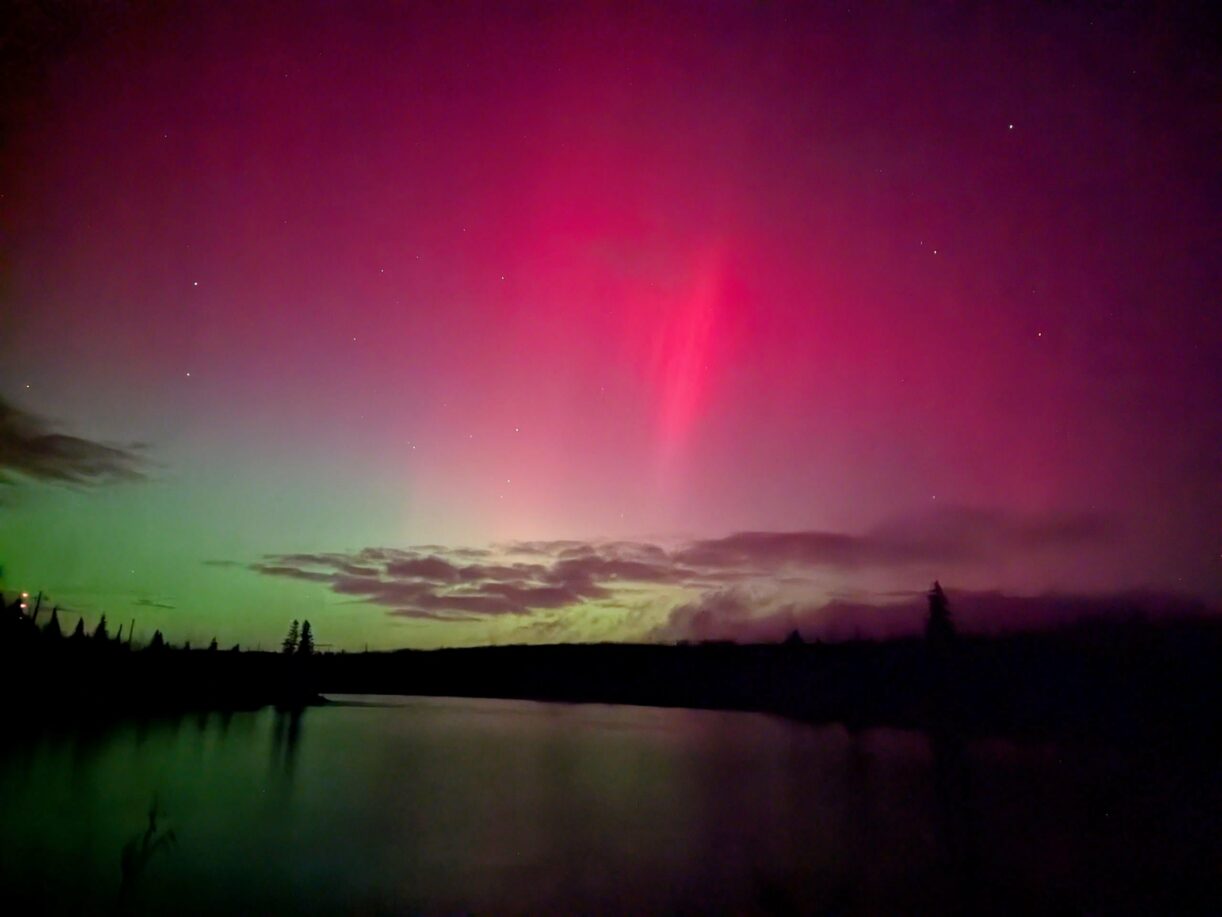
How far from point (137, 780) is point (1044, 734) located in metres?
84.3

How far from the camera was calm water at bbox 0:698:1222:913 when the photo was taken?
66.4 ft

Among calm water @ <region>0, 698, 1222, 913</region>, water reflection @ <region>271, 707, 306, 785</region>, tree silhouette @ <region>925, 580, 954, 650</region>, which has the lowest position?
calm water @ <region>0, 698, 1222, 913</region>

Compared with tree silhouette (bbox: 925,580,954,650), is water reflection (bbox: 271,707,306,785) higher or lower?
lower

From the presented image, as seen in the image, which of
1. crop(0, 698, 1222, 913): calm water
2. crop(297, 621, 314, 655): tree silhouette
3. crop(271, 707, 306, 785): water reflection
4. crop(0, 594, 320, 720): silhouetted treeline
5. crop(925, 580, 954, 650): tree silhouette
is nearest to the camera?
crop(0, 698, 1222, 913): calm water

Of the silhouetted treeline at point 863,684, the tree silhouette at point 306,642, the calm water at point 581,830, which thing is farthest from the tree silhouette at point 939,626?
the tree silhouette at point 306,642

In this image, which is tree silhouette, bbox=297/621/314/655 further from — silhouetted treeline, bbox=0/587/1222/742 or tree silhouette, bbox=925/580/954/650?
tree silhouette, bbox=925/580/954/650

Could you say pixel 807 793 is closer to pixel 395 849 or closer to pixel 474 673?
pixel 395 849

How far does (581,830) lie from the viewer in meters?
29.9

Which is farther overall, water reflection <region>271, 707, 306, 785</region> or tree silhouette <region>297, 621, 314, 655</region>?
tree silhouette <region>297, 621, 314, 655</region>

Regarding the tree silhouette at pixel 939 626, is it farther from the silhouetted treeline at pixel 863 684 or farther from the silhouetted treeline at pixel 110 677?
the silhouetted treeline at pixel 110 677

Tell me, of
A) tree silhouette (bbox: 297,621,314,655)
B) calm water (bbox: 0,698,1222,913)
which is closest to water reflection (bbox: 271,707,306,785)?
calm water (bbox: 0,698,1222,913)

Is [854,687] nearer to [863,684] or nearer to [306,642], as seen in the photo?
[863,684]

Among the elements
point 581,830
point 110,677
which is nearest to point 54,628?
point 110,677

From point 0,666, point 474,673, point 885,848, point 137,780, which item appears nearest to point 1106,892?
point 885,848
